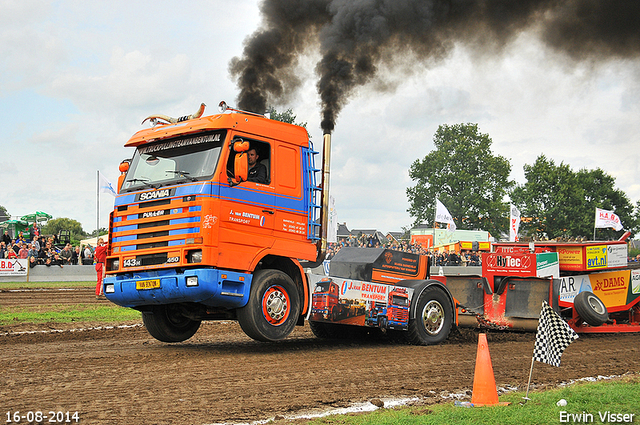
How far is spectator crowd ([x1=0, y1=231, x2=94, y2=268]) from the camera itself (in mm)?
27136

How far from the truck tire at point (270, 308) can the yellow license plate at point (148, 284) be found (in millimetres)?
1176

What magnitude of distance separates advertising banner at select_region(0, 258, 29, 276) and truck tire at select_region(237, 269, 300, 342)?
2145cm

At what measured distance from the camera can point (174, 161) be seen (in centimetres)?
873

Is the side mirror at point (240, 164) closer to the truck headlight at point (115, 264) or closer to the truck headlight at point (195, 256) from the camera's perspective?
the truck headlight at point (195, 256)

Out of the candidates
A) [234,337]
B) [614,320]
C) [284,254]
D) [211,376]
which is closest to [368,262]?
[284,254]

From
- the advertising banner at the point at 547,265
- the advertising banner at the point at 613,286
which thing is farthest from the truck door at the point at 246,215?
the advertising banner at the point at 613,286

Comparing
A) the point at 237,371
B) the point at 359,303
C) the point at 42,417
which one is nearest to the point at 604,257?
the point at 359,303

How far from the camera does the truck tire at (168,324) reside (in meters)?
9.59

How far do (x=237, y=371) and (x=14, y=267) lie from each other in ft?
74.3

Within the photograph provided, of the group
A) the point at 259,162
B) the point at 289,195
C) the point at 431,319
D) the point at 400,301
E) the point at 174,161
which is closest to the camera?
the point at 174,161

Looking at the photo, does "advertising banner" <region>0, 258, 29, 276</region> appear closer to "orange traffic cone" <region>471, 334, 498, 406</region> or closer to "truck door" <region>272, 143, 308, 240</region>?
"truck door" <region>272, 143, 308, 240</region>

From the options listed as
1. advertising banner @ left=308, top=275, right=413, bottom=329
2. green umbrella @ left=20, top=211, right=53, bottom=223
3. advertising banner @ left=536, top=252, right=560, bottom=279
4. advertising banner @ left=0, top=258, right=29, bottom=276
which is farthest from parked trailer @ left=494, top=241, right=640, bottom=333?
green umbrella @ left=20, top=211, right=53, bottom=223

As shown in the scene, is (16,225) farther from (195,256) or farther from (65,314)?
(195,256)

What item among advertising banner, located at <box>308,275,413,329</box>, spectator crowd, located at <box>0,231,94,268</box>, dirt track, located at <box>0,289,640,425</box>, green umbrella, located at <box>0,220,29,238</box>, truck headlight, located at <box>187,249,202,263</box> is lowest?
dirt track, located at <box>0,289,640,425</box>
